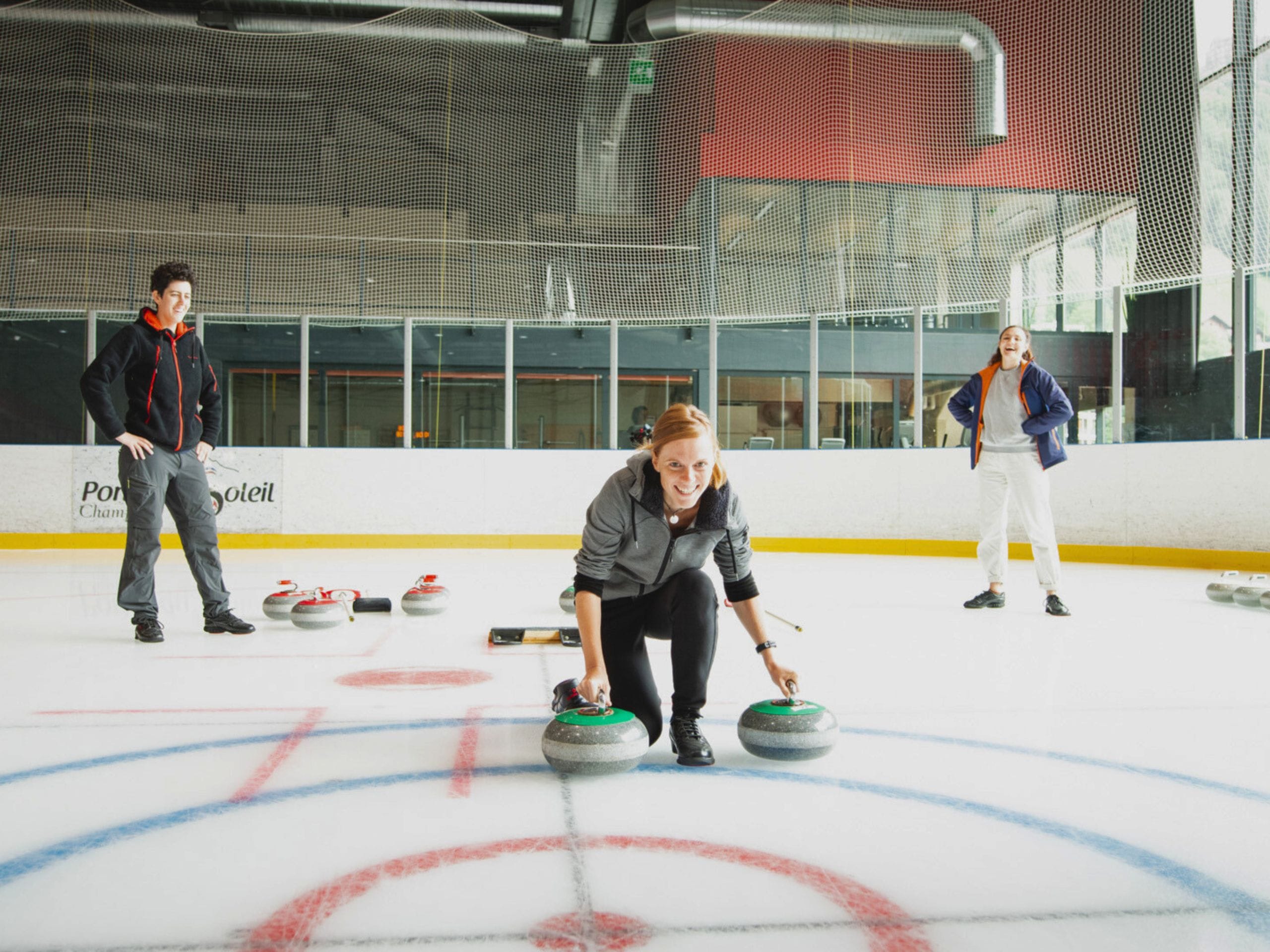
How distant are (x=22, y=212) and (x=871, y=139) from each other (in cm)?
758

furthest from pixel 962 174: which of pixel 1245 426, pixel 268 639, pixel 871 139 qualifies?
pixel 268 639

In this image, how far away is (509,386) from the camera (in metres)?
9.12

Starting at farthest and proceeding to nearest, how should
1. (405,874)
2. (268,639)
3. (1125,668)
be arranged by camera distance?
(268,639) → (1125,668) → (405,874)

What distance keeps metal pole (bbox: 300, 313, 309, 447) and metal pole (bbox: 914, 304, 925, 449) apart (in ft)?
17.5

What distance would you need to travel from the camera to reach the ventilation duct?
804cm

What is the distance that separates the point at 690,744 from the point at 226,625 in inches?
93.5

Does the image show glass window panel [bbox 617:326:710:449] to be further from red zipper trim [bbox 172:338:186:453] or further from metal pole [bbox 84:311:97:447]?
red zipper trim [bbox 172:338:186:453]

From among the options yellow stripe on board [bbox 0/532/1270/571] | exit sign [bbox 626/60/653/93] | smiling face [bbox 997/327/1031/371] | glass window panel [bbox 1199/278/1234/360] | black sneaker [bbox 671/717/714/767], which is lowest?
yellow stripe on board [bbox 0/532/1270/571]

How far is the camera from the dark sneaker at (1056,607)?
4.28 meters

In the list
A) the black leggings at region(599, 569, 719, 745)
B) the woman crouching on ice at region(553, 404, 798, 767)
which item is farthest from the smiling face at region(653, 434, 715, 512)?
the black leggings at region(599, 569, 719, 745)

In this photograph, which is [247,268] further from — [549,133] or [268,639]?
[268,639]

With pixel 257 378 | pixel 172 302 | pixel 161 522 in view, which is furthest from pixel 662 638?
pixel 257 378

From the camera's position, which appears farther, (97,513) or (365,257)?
(365,257)

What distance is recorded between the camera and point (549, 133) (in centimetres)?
933
